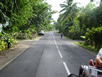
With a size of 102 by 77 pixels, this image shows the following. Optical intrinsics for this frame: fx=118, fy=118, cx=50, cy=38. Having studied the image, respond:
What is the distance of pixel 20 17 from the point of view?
10.5 metres

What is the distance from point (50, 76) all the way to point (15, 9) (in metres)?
6.01

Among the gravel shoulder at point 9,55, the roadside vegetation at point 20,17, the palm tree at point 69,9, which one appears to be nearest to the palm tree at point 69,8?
the palm tree at point 69,9

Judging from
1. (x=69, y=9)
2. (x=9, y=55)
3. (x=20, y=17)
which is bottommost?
(x=9, y=55)

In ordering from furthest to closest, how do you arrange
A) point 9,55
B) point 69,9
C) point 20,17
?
1. point 69,9
2. point 9,55
3. point 20,17

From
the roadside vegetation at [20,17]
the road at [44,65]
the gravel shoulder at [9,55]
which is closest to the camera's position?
the road at [44,65]

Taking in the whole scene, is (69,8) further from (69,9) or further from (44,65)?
(44,65)

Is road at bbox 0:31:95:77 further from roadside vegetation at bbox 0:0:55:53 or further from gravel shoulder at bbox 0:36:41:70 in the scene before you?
roadside vegetation at bbox 0:0:55:53

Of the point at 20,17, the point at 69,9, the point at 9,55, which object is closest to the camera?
the point at 20,17

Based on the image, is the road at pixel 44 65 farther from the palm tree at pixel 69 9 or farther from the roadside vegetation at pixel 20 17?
the palm tree at pixel 69 9

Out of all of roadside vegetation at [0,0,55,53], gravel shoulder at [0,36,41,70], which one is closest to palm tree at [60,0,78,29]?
roadside vegetation at [0,0,55,53]

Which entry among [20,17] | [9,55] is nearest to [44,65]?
[20,17]

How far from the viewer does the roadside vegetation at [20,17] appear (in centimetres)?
845

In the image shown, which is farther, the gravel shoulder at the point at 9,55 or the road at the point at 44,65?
the gravel shoulder at the point at 9,55

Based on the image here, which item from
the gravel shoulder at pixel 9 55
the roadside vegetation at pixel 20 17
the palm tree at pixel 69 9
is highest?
the palm tree at pixel 69 9
